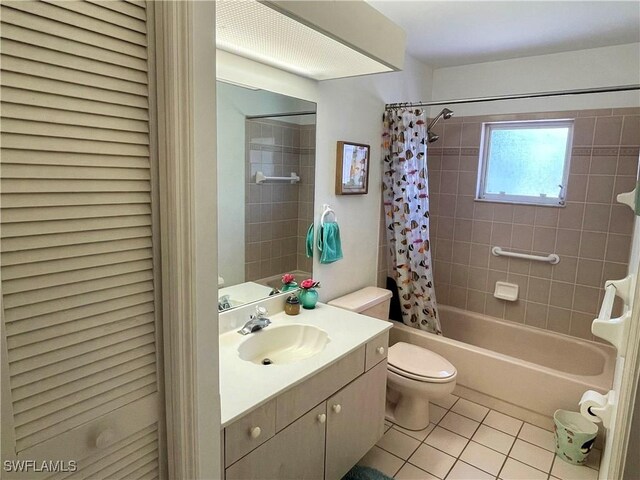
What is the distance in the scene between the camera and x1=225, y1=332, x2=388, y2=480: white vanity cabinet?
4.11 feet

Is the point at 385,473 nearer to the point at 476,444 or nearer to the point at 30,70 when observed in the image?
the point at 476,444

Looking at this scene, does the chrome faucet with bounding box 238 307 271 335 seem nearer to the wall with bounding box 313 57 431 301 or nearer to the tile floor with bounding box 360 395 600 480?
the wall with bounding box 313 57 431 301

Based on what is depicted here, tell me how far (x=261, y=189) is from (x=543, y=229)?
2200 millimetres

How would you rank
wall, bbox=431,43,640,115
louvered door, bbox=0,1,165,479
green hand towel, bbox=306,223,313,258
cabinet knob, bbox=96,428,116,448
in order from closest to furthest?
louvered door, bbox=0,1,165,479
cabinet knob, bbox=96,428,116,448
green hand towel, bbox=306,223,313,258
wall, bbox=431,43,640,115

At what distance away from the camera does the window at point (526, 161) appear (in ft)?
9.16

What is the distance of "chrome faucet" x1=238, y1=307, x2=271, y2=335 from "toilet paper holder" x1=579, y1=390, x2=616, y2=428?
1.26m

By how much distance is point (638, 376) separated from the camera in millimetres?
708

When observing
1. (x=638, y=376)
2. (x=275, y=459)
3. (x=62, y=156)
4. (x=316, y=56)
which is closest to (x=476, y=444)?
(x=275, y=459)

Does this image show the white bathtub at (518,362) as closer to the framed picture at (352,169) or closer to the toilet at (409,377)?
the toilet at (409,377)

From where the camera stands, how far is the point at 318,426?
1546 millimetres

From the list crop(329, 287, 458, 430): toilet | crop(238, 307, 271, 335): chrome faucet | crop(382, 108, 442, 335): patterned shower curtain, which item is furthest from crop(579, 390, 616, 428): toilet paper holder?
crop(382, 108, 442, 335): patterned shower curtain

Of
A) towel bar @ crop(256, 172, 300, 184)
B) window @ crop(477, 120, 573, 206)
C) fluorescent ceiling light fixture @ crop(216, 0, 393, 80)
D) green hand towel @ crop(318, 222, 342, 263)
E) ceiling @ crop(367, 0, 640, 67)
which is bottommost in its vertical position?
green hand towel @ crop(318, 222, 342, 263)

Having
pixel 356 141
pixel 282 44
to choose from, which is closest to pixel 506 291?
pixel 356 141

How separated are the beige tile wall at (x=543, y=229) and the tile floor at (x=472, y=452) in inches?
38.8
